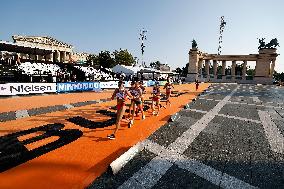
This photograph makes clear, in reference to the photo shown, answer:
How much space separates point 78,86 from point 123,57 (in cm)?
6944

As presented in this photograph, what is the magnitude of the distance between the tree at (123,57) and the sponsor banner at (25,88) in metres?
71.9

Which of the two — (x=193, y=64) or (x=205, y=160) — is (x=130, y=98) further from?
(x=193, y=64)

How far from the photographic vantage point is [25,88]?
19.1m

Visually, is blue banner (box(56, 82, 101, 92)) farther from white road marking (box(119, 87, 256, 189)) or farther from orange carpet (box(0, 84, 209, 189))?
white road marking (box(119, 87, 256, 189))

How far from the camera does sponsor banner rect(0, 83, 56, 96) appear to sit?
17.6 meters

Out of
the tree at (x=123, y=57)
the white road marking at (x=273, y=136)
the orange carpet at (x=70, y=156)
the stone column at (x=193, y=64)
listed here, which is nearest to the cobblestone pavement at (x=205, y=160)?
the white road marking at (x=273, y=136)

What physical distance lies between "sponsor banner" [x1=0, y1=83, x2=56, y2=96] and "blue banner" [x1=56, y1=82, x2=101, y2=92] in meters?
0.95

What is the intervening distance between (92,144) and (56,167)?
6.10 ft

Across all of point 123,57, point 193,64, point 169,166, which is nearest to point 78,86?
point 169,166

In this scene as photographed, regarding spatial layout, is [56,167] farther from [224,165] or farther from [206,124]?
[206,124]

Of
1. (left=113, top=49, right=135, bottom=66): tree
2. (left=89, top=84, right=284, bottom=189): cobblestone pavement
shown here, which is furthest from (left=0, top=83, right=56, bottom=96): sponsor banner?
(left=113, top=49, right=135, bottom=66): tree

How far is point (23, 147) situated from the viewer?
6797 millimetres

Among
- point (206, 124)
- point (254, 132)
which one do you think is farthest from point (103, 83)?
point (254, 132)

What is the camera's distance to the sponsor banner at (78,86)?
896 inches
